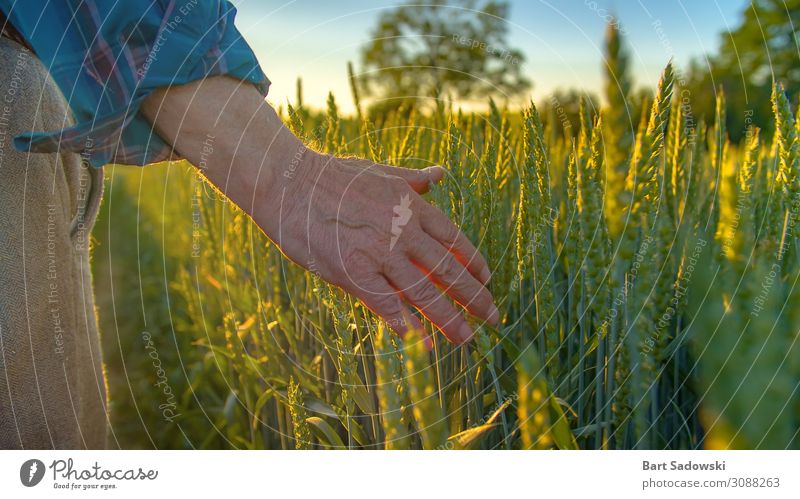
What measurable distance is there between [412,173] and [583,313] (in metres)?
0.35

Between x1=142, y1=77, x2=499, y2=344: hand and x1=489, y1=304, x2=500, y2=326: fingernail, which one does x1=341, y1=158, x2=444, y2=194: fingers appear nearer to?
x1=142, y1=77, x2=499, y2=344: hand

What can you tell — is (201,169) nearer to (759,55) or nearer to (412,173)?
(412,173)

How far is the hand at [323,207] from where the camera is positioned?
2.85 ft

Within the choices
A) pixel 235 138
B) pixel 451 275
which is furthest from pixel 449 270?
pixel 235 138

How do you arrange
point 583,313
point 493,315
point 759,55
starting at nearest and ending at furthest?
1. point 583,313
2. point 493,315
3. point 759,55

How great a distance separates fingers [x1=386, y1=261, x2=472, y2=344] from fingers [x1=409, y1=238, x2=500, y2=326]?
2 cm

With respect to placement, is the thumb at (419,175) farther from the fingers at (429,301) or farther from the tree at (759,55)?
the tree at (759,55)

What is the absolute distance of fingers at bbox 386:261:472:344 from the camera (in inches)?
33.1

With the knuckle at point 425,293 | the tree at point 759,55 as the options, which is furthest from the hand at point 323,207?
the tree at point 759,55

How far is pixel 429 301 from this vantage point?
86 cm

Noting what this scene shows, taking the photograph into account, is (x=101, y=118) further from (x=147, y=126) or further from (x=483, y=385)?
(x=483, y=385)

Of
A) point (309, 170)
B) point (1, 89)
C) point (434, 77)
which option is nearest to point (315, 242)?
point (309, 170)

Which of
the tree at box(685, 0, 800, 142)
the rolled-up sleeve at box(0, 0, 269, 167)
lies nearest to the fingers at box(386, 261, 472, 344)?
the rolled-up sleeve at box(0, 0, 269, 167)
